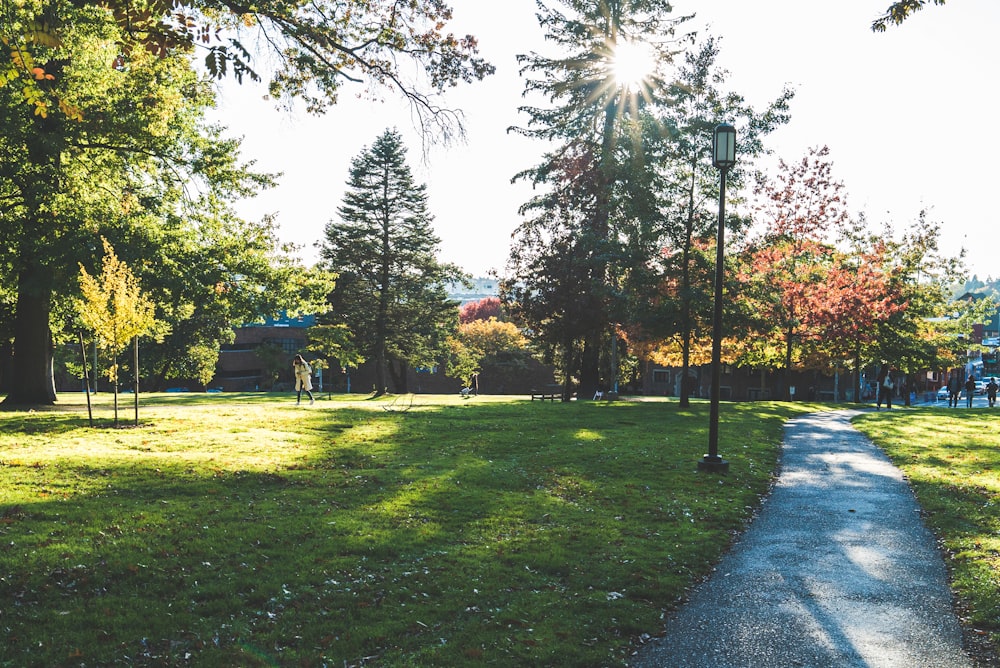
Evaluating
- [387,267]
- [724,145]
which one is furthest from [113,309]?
[387,267]

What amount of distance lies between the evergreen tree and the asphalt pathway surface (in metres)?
43.3

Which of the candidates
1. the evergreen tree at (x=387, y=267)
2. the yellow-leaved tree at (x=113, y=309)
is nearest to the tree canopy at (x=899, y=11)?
the yellow-leaved tree at (x=113, y=309)

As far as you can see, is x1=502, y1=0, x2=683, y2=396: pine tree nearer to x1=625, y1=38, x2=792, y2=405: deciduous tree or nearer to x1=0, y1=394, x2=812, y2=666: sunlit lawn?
x1=625, y1=38, x2=792, y2=405: deciduous tree

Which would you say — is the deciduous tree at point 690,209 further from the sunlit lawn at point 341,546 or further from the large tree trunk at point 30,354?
the large tree trunk at point 30,354

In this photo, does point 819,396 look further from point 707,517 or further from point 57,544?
point 57,544

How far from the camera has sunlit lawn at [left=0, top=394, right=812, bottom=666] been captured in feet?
18.9

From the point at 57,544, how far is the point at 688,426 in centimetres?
1742

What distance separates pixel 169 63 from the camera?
511 inches

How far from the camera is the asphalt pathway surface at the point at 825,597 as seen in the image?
5668 mm

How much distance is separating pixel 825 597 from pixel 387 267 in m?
48.8

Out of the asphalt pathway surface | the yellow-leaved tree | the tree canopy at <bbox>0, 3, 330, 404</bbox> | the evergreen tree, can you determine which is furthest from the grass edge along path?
the evergreen tree

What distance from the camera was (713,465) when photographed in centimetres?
1382

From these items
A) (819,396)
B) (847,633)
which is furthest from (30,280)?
(819,396)

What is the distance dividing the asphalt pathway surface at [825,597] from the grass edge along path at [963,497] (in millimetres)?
173
